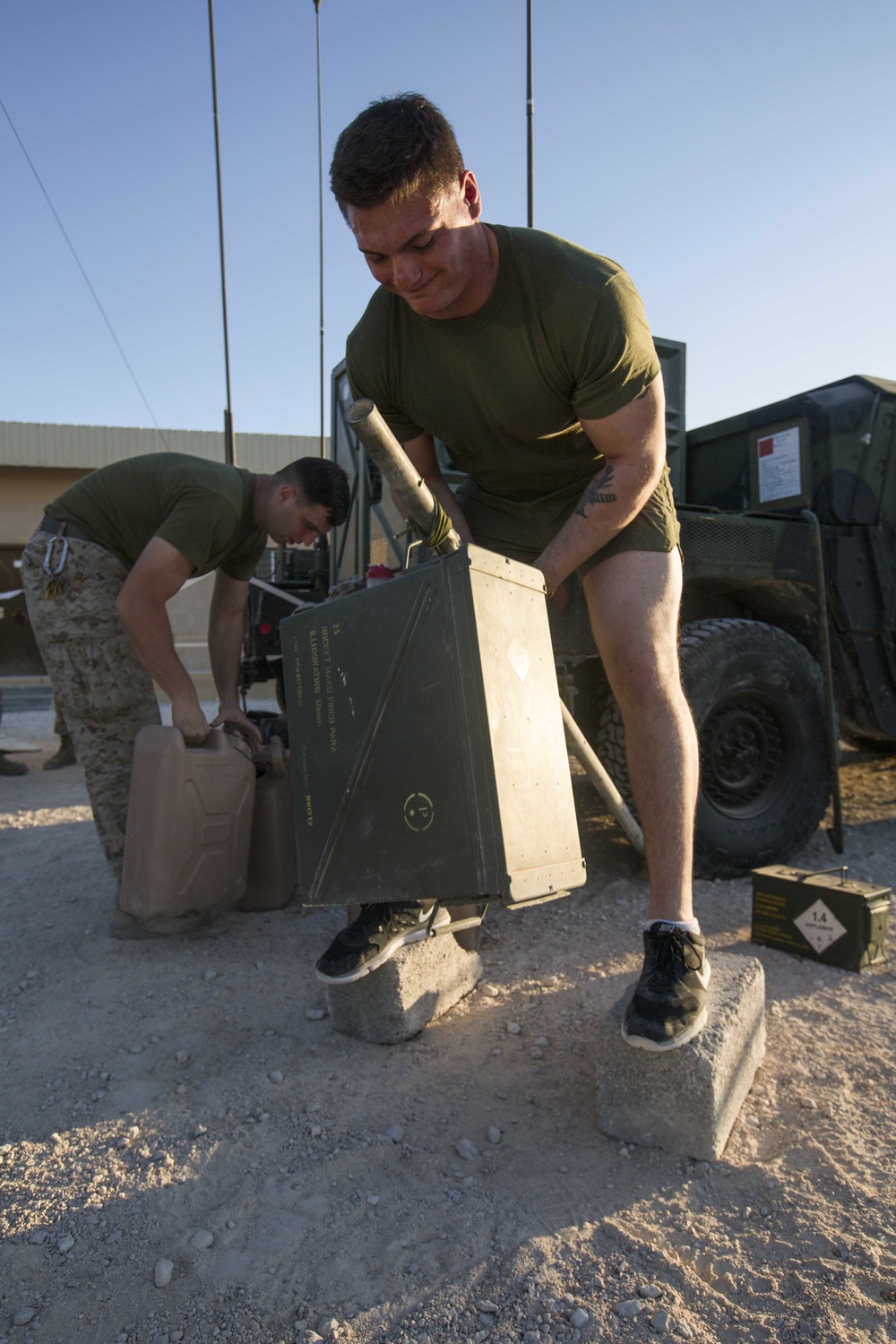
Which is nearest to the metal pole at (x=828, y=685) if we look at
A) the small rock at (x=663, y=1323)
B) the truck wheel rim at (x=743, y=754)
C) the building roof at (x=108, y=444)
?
the truck wheel rim at (x=743, y=754)

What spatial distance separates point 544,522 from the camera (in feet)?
6.58

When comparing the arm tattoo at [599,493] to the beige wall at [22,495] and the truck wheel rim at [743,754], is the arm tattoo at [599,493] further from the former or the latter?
the beige wall at [22,495]

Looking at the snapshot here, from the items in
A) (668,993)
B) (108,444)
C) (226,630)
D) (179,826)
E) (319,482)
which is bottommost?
(668,993)

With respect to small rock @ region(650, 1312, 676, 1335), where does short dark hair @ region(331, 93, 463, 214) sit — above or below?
above

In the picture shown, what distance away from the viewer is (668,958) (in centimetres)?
157

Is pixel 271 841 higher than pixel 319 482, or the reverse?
pixel 319 482

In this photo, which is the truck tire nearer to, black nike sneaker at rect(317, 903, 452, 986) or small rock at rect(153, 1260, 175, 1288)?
black nike sneaker at rect(317, 903, 452, 986)

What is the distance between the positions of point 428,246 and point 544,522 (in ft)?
2.19

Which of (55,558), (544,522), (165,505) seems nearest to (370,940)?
(544,522)

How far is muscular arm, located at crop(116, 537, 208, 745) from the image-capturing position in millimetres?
2512

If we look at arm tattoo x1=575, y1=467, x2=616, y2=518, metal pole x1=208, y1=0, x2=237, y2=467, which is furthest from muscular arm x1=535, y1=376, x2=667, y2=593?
metal pole x1=208, y1=0, x2=237, y2=467

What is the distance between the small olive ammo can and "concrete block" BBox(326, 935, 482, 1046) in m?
1.03

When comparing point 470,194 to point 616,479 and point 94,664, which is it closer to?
point 616,479

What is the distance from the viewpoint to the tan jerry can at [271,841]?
9.30 ft
